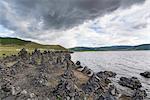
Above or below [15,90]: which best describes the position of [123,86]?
below

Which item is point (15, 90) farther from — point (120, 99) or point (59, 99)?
point (120, 99)

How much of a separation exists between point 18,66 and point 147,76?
4374cm

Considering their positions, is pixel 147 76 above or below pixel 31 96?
below

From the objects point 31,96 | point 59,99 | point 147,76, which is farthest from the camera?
point 147,76

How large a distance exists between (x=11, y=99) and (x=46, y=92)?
6.68 m

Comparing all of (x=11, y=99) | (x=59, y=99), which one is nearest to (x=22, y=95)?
(x=11, y=99)

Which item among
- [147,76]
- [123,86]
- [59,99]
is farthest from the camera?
[147,76]

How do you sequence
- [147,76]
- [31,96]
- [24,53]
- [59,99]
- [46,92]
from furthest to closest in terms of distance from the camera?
1. [24,53]
2. [147,76]
3. [46,92]
4. [59,99]
5. [31,96]

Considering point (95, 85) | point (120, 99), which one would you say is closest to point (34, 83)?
point (95, 85)

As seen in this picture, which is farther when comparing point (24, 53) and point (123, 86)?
point (24, 53)

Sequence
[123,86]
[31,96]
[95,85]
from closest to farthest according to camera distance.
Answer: [31,96]
[95,85]
[123,86]

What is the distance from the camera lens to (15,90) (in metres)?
29.0

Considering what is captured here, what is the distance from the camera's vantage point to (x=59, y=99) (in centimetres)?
2841

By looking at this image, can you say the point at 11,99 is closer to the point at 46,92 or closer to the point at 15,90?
the point at 15,90
